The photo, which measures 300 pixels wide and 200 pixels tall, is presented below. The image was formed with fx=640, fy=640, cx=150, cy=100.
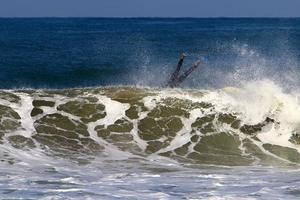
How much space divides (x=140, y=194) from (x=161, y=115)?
Answer: 673 cm

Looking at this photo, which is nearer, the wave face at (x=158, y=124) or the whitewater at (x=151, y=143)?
the whitewater at (x=151, y=143)

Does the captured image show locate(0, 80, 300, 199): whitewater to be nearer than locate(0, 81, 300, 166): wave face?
Yes

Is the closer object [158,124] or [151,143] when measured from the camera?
[151,143]

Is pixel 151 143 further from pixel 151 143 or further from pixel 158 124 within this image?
pixel 158 124

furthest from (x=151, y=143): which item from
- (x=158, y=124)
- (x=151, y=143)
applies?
(x=158, y=124)

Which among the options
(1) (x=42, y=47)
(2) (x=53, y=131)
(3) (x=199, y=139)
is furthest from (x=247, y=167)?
(1) (x=42, y=47)

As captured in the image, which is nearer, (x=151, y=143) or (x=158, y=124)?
(x=151, y=143)

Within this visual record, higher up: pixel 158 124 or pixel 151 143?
pixel 158 124

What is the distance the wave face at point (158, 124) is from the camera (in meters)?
13.9

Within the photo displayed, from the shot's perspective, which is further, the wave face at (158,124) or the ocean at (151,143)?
the wave face at (158,124)

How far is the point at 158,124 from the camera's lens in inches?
623

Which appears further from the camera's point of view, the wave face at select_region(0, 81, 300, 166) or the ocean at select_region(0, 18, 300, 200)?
the wave face at select_region(0, 81, 300, 166)

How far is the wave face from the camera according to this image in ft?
45.4

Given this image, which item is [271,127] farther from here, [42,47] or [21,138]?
[42,47]
